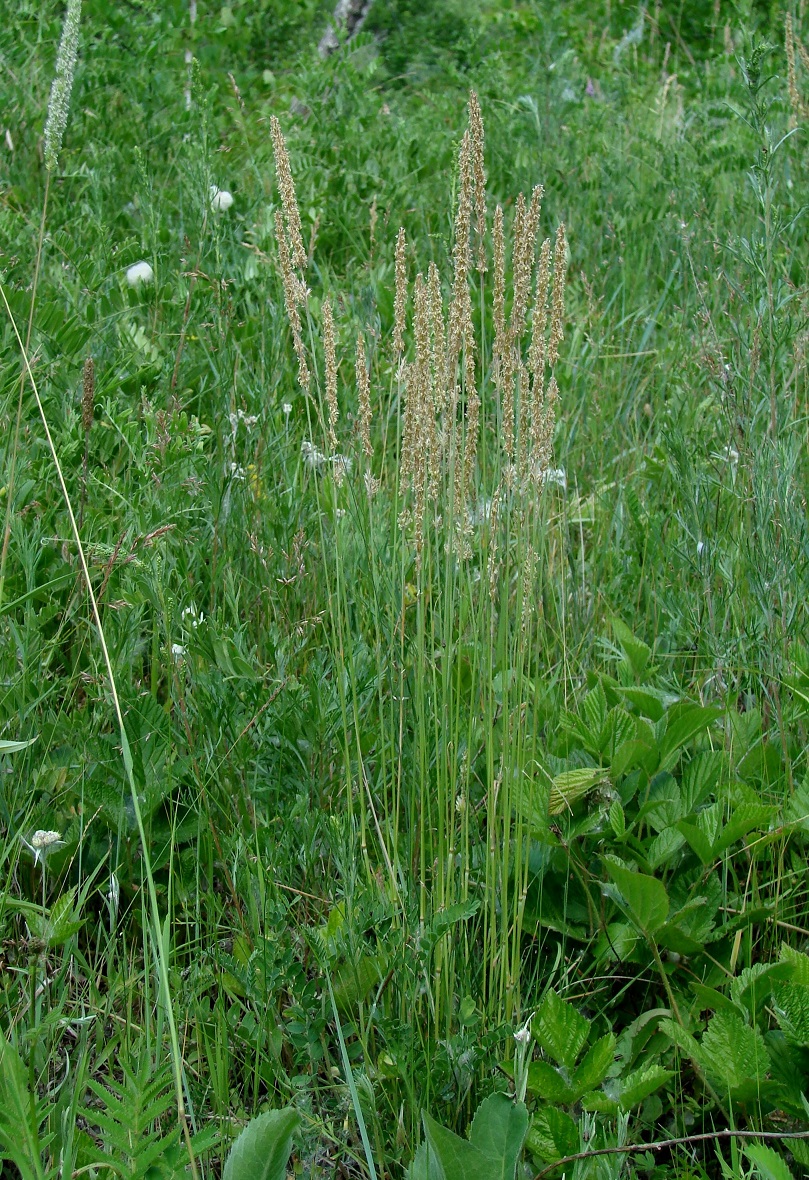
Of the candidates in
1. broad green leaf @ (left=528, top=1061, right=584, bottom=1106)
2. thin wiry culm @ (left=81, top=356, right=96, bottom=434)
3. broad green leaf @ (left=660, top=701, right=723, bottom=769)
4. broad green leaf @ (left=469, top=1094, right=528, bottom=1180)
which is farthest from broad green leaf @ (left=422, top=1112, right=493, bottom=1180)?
thin wiry culm @ (left=81, top=356, right=96, bottom=434)

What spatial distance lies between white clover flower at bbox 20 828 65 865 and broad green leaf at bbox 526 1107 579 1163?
0.85m

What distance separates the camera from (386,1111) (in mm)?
1561

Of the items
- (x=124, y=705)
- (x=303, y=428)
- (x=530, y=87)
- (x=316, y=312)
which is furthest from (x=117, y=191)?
(x=124, y=705)

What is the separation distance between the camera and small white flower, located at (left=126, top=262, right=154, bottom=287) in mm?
3479

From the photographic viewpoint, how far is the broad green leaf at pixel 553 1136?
1.45 metres

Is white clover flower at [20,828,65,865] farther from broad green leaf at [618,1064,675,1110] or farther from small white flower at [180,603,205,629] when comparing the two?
broad green leaf at [618,1064,675,1110]

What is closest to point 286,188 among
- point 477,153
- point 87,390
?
point 477,153

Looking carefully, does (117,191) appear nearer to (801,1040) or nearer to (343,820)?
(343,820)

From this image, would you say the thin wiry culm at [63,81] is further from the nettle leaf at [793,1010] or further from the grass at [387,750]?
the nettle leaf at [793,1010]

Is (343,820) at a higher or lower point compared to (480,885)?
higher

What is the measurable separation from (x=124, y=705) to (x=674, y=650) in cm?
123

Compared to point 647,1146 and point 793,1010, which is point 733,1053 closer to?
point 793,1010

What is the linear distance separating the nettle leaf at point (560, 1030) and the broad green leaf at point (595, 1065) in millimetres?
21

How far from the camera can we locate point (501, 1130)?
1392 millimetres
